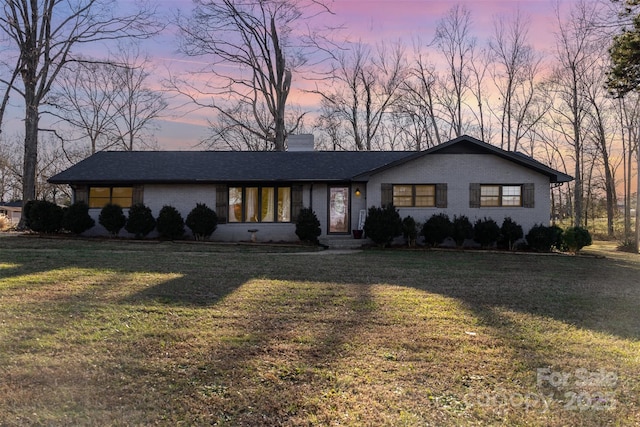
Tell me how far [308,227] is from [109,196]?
7.57 m

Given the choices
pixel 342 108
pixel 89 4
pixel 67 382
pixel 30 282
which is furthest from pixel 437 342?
pixel 342 108

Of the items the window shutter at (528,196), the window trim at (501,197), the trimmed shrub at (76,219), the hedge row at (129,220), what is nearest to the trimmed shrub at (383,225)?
the window trim at (501,197)

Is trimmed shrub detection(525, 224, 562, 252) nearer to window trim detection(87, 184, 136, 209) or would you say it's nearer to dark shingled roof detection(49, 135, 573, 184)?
dark shingled roof detection(49, 135, 573, 184)

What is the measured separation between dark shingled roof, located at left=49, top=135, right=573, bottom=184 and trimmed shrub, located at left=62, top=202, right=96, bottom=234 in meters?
1.03

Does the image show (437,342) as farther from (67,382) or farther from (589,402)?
(67,382)

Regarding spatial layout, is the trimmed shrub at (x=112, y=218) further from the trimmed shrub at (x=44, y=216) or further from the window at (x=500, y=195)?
the window at (x=500, y=195)

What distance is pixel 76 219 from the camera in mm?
14500

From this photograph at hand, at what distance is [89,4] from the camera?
20.6m

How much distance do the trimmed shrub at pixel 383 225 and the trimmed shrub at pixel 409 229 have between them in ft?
0.52

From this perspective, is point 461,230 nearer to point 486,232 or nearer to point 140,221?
point 486,232

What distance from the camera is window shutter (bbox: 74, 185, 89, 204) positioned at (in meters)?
15.3

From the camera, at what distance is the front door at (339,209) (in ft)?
50.9

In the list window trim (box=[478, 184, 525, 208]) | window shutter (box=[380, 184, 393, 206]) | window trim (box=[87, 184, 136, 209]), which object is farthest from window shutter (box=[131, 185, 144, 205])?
window trim (box=[478, 184, 525, 208])

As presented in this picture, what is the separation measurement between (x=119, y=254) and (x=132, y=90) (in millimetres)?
27161
